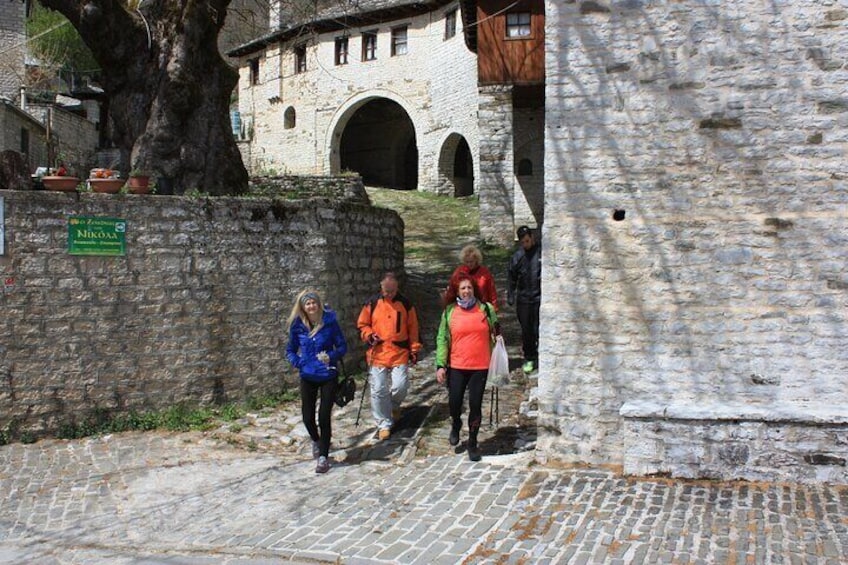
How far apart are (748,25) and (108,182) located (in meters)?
5.95

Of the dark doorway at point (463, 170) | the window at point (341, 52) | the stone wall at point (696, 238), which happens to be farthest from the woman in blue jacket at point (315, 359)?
the window at point (341, 52)

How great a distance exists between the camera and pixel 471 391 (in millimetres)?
5910

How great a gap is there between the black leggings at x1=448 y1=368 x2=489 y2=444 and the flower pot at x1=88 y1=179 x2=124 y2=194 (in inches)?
156

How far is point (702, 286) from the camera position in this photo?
17.7 feet

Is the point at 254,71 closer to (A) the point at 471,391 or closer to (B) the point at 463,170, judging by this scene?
(B) the point at 463,170

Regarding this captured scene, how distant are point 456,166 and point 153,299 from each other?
871 inches

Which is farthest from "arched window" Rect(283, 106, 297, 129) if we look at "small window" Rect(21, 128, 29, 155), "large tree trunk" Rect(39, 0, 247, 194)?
"large tree trunk" Rect(39, 0, 247, 194)

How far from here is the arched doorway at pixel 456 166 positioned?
27438mm

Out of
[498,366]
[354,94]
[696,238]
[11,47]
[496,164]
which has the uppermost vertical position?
[11,47]

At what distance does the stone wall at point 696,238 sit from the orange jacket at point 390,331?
1.40 m

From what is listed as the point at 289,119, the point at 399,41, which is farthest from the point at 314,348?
the point at 289,119

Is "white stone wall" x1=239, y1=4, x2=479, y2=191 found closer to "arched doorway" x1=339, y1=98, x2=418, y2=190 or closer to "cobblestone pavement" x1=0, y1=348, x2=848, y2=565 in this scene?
"arched doorway" x1=339, y1=98, x2=418, y2=190

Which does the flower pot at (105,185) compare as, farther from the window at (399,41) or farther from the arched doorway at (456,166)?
→ the window at (399,41)

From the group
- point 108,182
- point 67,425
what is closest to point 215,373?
point 67,425
